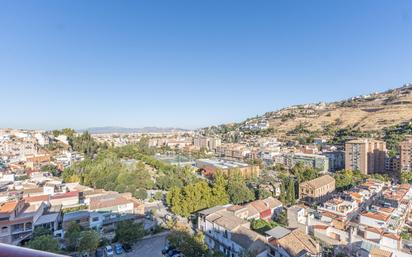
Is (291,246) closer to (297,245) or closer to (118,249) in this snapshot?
(297,245)

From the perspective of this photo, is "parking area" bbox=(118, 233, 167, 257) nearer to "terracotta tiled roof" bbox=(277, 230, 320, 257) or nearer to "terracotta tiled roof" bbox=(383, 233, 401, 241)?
"terracotta tiled roof" bbox=(277, 230, 320, 257)

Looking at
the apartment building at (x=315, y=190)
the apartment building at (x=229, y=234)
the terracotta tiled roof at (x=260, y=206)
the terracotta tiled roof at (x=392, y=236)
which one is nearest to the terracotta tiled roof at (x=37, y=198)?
the apartment building at (x=229, y=234)

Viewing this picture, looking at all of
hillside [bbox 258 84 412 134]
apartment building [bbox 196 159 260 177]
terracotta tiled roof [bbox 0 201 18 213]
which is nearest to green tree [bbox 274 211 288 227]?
apartment building [bbox 196 159 260 177]

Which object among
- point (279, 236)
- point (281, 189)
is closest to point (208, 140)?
point (281, 189)

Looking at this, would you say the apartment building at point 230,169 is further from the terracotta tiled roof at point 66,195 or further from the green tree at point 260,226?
the terracotta tiled roof at point 66,195

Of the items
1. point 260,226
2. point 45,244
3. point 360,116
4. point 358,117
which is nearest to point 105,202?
point 45,244
